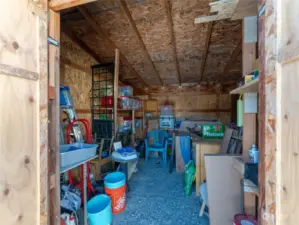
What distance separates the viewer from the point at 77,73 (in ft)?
9.46

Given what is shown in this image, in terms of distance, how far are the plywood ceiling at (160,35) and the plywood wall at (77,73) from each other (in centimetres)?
25

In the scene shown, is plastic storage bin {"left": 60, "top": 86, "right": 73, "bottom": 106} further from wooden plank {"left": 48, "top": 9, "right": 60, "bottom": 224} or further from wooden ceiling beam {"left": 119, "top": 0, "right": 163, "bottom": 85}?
wooden ceiling beam {"left": 119, "top": 0, "right": 163, "bottom": 85}

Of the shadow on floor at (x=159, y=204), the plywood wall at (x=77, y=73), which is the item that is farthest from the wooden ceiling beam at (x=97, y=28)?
the shadow on floor at (x=159, y=204)

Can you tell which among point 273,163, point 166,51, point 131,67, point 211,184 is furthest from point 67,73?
point 273,163

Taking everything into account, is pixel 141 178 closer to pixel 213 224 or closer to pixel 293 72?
pixel 213 224

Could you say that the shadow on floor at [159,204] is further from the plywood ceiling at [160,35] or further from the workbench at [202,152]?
the plywood ceiling at [160,35]

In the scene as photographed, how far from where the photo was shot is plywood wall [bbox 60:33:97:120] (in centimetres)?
256

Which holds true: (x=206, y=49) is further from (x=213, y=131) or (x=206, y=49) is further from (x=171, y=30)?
(x=213, y=131)

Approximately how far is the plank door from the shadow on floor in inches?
52.8

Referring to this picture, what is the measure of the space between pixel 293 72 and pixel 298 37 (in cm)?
13

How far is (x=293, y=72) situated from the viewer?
1.88ft

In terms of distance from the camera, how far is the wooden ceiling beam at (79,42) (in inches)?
98.2

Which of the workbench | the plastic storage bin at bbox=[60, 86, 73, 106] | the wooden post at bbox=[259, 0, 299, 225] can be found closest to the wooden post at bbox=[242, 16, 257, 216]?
the wooden post at bbox=[259, 0, 299, 225]

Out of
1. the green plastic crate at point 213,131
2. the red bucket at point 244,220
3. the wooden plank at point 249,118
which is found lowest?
the red bucket at point 244,220
